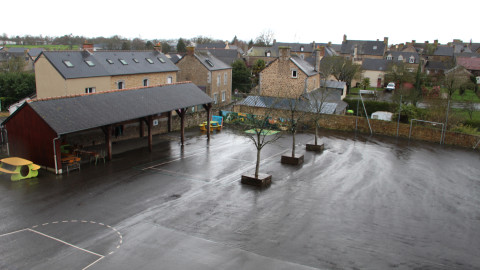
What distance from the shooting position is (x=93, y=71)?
92.0ft

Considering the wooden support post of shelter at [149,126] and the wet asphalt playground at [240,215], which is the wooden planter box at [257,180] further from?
the wooden support post of shelter at [149,126]

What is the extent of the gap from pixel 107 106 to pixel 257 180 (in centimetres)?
965

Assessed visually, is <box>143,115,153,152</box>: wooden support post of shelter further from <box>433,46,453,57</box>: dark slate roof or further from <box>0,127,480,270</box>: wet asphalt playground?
<box>433,46,453,57</box>: dark slate roof

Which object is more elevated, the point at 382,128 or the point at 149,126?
the point at 149,126

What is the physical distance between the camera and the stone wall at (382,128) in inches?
1051

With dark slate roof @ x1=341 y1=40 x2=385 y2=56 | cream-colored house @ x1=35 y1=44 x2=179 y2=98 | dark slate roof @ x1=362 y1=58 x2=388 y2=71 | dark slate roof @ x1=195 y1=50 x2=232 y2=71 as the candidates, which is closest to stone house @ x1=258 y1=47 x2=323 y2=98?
dark slate roof @ x1=195 y1=50 x2=232 y2=71

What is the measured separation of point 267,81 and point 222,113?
6.89 metres

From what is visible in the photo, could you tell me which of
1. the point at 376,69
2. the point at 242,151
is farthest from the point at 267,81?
the point at 376,69

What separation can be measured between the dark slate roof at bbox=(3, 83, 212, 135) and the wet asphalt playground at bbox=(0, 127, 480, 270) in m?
2.58

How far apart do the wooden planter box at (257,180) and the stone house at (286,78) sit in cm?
1853

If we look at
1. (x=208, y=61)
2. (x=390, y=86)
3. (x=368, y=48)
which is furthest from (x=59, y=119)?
(x=368, y=48)

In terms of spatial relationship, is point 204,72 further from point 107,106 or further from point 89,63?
point 107,106

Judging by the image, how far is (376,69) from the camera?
60906mm

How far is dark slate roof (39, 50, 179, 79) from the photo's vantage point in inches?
1045
